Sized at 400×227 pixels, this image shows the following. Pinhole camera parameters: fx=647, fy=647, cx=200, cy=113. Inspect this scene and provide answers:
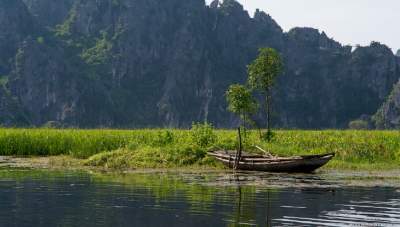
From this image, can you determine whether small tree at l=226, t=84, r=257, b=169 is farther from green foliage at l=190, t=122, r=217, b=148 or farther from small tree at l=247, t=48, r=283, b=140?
green foliage at l=190, t=122, r=217, b=148

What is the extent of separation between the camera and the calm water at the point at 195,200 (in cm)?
1507

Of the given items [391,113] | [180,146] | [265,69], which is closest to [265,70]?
[265,69]

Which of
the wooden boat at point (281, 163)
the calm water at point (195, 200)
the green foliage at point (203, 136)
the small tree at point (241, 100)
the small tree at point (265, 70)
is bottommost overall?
the calm water at point (195, 200)

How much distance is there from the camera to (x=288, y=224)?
14.5 metres

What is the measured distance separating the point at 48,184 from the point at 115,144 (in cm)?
1460

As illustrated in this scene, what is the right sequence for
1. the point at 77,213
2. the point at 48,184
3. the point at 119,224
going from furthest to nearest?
1. the point at 48,184
2. the point at 77,213
3. the point at 119,224

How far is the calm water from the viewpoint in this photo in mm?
15070

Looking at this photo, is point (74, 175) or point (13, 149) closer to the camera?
point (74, 175)

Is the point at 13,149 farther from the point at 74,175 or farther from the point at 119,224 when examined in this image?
the point at 119,224

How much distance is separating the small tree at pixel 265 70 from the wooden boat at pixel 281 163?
11.0 m

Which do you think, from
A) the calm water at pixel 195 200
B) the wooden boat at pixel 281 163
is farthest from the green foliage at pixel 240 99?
the calm water at pixel 195 200

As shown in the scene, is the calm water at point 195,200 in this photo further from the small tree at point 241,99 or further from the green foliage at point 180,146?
the small tree at point 241,99

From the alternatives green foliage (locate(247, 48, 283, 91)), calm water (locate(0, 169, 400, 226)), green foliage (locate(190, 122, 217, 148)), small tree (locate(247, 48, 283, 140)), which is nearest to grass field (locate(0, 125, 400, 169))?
green foliage (locate(190, 122, 217, 148))

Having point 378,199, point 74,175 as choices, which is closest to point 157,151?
point 74,175
